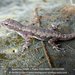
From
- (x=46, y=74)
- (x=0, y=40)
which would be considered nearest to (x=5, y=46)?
(x=0, y=40)

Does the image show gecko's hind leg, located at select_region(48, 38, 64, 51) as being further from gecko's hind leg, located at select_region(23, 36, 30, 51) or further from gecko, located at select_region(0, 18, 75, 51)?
gecko's hind leg, located at select_region(23, 36, 30, 51)

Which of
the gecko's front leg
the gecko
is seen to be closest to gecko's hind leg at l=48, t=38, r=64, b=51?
the gecko

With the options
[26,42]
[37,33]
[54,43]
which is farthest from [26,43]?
[54,43]

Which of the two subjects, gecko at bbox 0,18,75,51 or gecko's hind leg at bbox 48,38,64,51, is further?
gecko at bbox 0,18,75,51

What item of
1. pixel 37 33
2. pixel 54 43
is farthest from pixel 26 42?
pixel 54 43

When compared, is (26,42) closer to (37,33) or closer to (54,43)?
(37,33)

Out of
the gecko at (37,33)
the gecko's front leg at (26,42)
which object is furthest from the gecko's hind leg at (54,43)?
the gecko's front leg at (26,42)

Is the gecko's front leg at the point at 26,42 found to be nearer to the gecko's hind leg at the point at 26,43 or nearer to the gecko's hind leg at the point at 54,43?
the gecko's hind leg at the point at 26,43

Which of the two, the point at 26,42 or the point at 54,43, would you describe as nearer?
the point at 54,43
